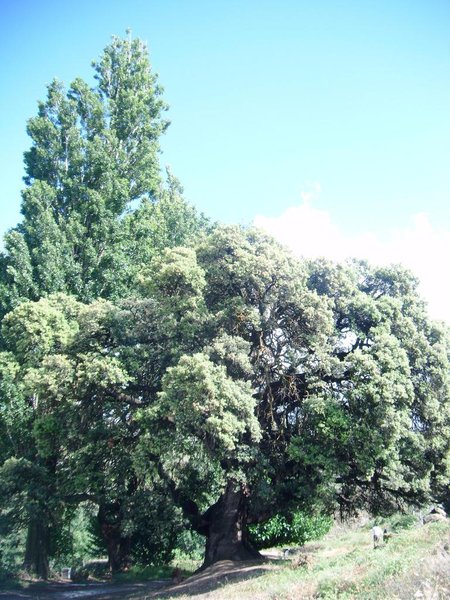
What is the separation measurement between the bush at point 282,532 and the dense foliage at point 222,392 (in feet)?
0.53

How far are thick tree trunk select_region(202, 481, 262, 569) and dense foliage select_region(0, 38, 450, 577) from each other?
0.25 feet

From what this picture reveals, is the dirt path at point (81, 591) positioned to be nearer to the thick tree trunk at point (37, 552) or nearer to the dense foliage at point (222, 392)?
the thick tree trunk at point (37, 552)

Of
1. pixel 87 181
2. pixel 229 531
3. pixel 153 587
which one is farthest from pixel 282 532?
pixel 87 181

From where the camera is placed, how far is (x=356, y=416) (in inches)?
594

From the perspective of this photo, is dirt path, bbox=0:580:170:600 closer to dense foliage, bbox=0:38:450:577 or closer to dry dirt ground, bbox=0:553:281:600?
dry dirt ground, bbox=0:553:281:600

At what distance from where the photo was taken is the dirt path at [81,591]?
17.9m

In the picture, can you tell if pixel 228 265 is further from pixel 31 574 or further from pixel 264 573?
pixel 31 574

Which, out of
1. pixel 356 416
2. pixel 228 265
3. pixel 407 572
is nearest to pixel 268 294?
pixel 228 265

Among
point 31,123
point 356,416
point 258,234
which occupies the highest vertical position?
point 31,123

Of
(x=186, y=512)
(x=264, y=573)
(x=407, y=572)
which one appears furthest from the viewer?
(x=186, y=512)

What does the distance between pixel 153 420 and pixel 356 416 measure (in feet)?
22.3

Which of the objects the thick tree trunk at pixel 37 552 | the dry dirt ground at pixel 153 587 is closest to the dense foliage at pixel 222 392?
the thick tree trunk at pixel 37 552

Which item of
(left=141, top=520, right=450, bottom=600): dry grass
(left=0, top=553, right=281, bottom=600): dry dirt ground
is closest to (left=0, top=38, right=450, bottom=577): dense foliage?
(left=0, top=553, right=281, bottom=600): dry dirt ground

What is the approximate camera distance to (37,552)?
74.9 feet
